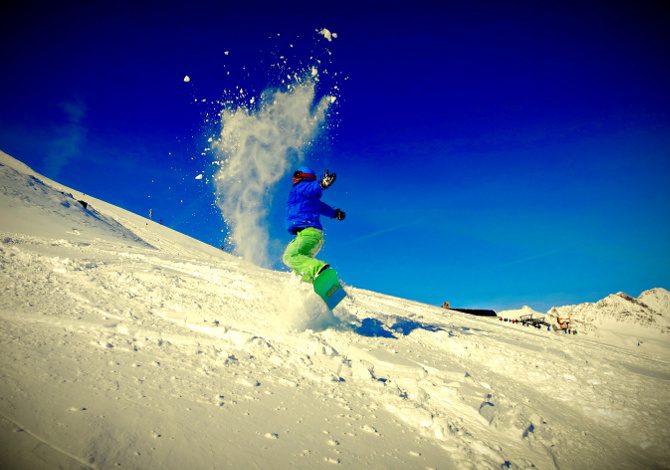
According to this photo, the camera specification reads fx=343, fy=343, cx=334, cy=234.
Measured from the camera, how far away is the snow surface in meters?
1.62

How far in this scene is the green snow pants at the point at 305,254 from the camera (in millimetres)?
5102

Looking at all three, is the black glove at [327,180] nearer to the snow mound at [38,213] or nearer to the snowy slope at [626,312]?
the snow mound at [38,213]

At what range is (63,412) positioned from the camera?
1593mm

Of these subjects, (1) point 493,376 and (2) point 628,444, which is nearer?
(2) point 628,444

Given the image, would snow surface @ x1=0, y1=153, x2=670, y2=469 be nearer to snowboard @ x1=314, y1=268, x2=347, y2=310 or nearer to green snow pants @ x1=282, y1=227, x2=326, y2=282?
snowboard @ x1=314, y1=268, x2=347, y2=310

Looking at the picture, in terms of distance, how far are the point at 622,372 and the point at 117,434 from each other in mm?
6049

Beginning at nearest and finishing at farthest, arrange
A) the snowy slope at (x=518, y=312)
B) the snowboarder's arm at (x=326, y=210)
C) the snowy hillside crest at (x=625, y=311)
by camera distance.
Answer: the snowboarder's arm at (x=326, y=210) → the snowy slope at (x=518, y=312) → the snowy hillside crest at (x=625, y=311)

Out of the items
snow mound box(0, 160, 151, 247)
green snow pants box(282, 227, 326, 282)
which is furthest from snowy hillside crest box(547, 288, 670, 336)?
snow mound box(0, 160, 151, 247)

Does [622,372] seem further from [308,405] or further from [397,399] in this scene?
[308,405]

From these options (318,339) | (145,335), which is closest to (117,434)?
(145,335)

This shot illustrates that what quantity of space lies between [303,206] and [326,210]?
1.98ft

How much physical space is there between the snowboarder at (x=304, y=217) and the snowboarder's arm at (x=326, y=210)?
4 centimetres

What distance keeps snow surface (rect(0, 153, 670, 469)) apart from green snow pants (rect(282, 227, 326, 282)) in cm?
34

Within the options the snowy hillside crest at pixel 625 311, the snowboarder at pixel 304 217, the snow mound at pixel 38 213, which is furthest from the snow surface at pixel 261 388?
the snowy hillside crest at pixel 625 311
